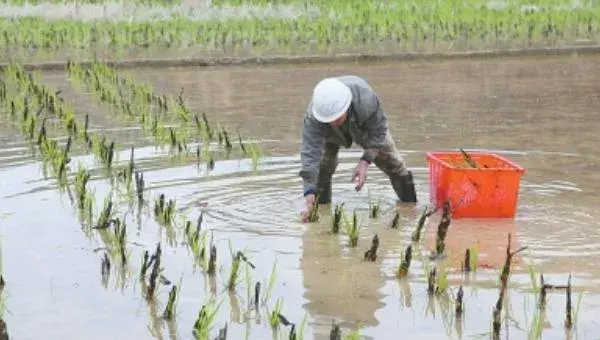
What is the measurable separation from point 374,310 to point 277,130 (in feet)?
15.0

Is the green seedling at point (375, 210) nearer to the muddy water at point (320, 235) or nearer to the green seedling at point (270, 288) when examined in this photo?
the muddy water at point (320, 235)

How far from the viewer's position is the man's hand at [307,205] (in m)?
5.79

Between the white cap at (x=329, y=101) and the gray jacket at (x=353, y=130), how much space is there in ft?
0.50

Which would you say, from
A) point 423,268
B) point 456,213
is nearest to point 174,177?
point 456,213

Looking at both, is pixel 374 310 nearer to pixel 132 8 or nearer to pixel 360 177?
Result: pixel 360 177

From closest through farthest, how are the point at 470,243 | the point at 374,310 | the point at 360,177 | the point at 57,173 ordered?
the point at 374,310
the point at 470,243
the point at 360,177
the point at 57,173

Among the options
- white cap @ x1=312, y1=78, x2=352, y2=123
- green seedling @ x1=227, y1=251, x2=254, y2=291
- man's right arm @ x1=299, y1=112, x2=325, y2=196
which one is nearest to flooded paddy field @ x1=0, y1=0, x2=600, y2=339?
green seedling @ x1=227, y1=251, x2=254, y2=291

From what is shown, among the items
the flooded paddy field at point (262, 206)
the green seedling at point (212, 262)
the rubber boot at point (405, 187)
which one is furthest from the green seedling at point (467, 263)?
the rubber boot at point (405, 187)

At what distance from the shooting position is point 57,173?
690 centimetres

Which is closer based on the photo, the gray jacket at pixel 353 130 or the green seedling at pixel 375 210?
the gray jacket at pixel 353 130

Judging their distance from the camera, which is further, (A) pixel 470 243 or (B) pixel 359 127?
(B) pixel 359 127

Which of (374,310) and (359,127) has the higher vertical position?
(359,127)

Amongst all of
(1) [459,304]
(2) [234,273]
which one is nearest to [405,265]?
(1) [459,304]

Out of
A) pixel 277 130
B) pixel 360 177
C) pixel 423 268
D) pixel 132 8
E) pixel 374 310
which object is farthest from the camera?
pixel 132 8
